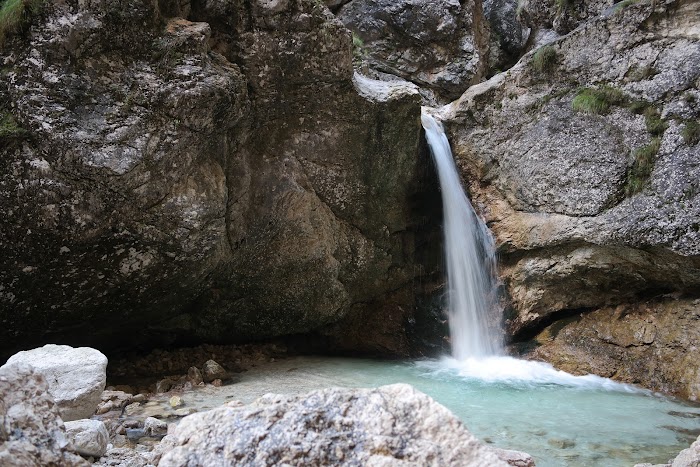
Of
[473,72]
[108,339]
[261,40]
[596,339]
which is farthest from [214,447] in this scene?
[473,72]

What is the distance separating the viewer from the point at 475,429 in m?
5.19

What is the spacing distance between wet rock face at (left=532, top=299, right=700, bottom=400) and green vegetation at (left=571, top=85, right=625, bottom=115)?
315cm

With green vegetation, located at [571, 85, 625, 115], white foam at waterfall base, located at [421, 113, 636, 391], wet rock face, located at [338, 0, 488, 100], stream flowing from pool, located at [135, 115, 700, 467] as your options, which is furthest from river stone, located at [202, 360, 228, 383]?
wet rock face, located at [338, 0, 488, 100]

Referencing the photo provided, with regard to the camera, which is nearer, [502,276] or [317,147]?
[317,147]

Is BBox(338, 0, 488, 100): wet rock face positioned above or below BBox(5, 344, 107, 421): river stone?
above

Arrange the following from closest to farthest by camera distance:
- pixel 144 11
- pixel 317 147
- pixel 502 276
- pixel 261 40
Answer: pixel 144 11
pixel 261 40
pixel 317 147
pixel 502 276

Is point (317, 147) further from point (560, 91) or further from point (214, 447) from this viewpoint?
point (214, 447)

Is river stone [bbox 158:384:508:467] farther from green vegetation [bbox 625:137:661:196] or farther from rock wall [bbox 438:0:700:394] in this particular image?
green vegetation [bbox 625:137:661:196]

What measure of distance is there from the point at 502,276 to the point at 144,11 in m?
6.79

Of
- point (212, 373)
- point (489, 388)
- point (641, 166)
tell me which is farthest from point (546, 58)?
point (212, 373)

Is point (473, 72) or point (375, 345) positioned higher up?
point (473, 72)

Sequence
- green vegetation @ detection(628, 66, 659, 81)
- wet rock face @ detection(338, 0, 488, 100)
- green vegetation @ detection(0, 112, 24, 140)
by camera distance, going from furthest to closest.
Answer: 1. wet rock face @ detection(338, 0, 488, 100)
2. green vegetation @ detection(628, 66, 659, 81)
3. green vegetation @ detection(0, 112, 24, 140)

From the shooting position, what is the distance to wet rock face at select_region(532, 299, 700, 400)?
7.24m

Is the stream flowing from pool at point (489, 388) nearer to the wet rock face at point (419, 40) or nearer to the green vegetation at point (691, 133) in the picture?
the green vegetation at point (691, 133)
